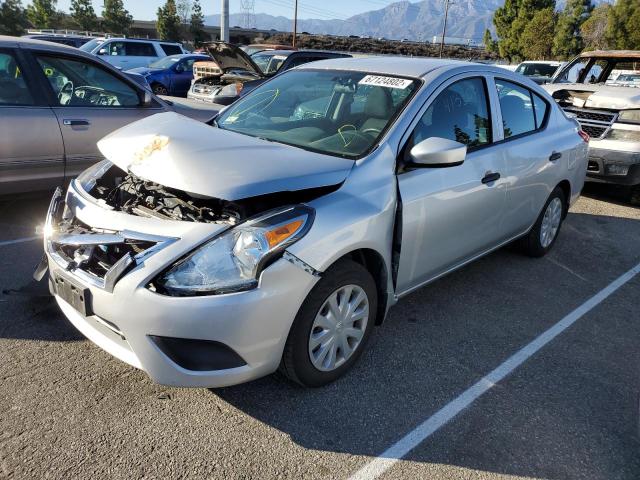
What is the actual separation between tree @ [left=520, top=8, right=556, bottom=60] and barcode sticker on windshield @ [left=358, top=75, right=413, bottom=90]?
39193mm

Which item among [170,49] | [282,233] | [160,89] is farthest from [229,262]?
[170,49]

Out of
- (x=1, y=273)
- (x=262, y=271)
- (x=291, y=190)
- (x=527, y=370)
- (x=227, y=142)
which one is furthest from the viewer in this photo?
(x=1, y=273)

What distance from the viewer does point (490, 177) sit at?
3.73 meters

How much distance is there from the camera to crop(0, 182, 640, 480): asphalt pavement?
2395 millimetres

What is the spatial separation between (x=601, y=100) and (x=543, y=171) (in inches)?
144

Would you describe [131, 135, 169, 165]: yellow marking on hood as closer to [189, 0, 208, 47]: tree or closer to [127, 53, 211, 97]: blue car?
[127, 53, 211, 97]: blue car

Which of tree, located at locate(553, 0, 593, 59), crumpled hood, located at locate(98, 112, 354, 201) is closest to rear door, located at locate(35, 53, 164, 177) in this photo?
crumpled hood, located at locate(98, 112, 354, 201)

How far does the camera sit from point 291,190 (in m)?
2.60

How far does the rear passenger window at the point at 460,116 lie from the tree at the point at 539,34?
3874 centimetres

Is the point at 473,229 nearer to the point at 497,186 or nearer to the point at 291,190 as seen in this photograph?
the point at 497,186

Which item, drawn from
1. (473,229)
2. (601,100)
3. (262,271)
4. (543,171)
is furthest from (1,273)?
(601,100)

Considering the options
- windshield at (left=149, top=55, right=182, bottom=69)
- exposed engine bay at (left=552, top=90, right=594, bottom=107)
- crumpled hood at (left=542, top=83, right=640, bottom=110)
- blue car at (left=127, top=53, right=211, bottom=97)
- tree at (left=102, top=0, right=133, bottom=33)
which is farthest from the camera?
tree at (left=102, top=0, right=133, bottom=33)

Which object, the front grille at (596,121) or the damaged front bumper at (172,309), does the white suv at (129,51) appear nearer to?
the front grille at (596,121)

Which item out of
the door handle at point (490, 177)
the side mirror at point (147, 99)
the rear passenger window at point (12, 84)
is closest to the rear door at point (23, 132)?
the rear passenger window at point (12, 84)
